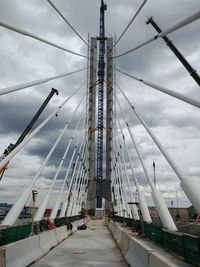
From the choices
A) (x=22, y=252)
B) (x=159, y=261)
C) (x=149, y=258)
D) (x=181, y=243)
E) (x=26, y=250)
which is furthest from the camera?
(x=26, y=250)

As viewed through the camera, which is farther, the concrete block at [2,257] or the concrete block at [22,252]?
the concrete block at [22,252]

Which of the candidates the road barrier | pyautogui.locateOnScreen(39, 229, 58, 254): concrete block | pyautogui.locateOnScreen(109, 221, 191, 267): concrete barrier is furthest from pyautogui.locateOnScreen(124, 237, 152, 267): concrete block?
pyautogui.locateOnScreen(39, 229, 58, 254): concrete block

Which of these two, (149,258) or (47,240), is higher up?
(47,240)

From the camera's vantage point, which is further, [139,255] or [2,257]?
[139,255]

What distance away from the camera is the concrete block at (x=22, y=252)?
488 inches

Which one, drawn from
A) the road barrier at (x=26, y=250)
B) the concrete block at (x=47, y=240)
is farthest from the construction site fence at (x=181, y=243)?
the concrete block at (x=47, y=240)

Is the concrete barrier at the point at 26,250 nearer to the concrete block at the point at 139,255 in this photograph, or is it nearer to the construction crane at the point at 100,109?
the concrete block at the point at 139,255

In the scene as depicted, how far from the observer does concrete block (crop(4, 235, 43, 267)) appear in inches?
488

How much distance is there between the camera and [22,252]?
14.1 metres

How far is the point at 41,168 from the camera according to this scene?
25.1 metres

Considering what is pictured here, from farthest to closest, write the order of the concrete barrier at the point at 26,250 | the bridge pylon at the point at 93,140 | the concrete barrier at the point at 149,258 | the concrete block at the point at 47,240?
the bridge pylon at the point at 93,140
the concrete block at the point at 47,240
the concrete barrier at the point at 26,250
the concrete barrier at the point at 149,258

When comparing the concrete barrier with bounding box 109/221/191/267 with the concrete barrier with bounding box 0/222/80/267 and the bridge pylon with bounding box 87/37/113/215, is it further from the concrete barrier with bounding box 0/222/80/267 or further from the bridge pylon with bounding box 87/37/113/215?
the bridge pylon with bounding box 87/37/113/215

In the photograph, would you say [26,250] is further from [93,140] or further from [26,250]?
[93,140]

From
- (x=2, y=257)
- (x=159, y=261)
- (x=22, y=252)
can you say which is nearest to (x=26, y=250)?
(x=22, y=252)
